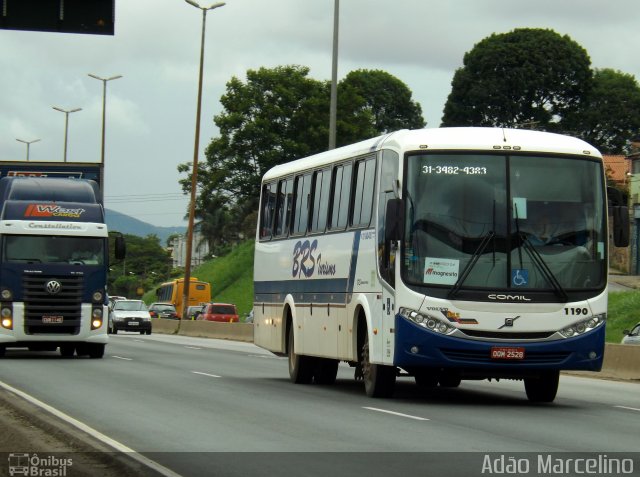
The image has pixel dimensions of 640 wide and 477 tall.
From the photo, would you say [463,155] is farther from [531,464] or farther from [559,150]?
[531,464]

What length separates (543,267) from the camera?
59.3 ft

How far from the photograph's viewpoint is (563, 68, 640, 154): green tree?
98188mm

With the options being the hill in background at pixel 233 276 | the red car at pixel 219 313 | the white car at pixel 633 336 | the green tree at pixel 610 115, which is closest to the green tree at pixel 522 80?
the green tree at pixel 610 115

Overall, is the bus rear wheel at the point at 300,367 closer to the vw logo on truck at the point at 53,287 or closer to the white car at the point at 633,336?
the vw logo on truck at the point at 53,287

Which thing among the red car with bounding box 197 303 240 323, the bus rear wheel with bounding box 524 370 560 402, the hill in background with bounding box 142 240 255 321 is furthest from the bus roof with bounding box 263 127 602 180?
the hill in background with bounding box 142 240 255 321

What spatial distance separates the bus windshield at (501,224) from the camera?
709 inches

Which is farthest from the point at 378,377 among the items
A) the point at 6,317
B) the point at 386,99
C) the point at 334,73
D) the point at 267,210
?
the point at 386,99

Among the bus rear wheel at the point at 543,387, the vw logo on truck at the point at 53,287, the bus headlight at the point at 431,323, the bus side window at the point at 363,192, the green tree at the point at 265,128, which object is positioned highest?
the green tree at the point at 265,128

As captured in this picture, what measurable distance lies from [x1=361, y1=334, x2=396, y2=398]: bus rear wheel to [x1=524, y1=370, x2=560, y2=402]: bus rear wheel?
1.80m

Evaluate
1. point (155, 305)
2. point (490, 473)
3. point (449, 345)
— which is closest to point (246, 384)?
point (449, 345)

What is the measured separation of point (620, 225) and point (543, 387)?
8.82 feet

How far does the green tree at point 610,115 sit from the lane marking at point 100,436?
82119 millimetres

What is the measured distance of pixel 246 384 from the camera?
2255 cm

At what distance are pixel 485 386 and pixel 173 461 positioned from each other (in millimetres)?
13351
